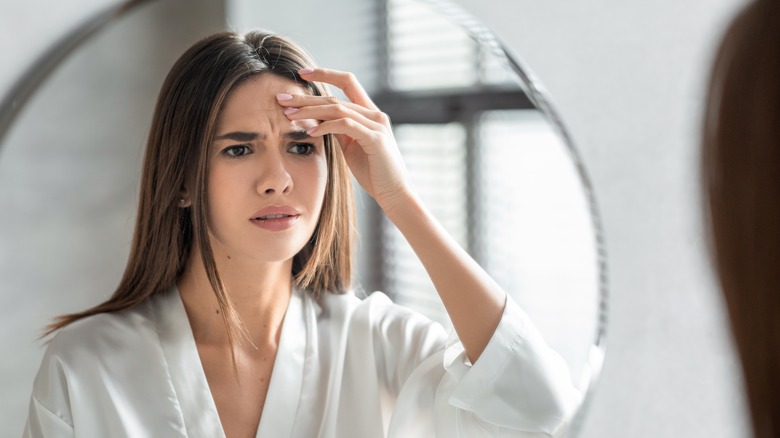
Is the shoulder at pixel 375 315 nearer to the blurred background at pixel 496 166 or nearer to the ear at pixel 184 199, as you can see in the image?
the blurred background at pixel 496 166

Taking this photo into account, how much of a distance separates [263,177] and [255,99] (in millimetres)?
50

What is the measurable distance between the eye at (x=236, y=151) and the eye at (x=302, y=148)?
0.03 m

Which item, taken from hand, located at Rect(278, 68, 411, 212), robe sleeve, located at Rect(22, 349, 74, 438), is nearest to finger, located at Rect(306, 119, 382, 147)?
hand, located at Rect(278, 68, 411, 212)

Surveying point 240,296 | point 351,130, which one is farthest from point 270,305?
point 351,130

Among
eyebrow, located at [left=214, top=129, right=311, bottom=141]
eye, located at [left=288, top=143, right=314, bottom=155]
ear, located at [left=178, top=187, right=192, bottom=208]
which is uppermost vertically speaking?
eyebrow, located at [left=214, top=129, right=311, bottom=141]

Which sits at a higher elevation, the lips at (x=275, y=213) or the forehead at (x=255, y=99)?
the forehead at (x=255, y=99)

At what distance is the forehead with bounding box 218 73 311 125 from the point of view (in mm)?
466

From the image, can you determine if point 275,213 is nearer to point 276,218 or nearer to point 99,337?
point 276,218

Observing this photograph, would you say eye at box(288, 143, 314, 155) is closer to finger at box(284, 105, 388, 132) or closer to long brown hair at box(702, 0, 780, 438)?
finger at box(284, 105, 388, 132)

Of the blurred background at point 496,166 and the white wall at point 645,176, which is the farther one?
the white wall at point 645,176

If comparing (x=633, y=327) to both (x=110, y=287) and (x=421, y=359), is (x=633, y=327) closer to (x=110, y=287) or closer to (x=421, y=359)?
(x=421, y=359)

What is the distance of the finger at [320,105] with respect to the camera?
48 centimetres

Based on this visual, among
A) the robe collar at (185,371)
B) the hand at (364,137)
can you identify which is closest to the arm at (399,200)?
the hand at (364,137)

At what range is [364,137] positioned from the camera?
52 cm
